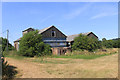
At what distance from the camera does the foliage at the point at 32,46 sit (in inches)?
926

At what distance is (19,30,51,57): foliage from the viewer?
23530mm

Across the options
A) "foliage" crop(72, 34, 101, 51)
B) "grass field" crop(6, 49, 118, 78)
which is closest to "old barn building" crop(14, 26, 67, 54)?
"foliage" crop(72, 34, 101, 51)

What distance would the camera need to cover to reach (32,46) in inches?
958

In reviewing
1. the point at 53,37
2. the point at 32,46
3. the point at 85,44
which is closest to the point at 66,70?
the point at 32,46

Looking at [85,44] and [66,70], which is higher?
[85,44]

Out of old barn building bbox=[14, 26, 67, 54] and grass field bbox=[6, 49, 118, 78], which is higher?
old barn building bbox=[14, 26, 67, 54]

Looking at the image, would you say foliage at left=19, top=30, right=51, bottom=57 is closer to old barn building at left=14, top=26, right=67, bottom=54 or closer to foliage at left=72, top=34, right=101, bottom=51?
old barn building at left=14, top=26, right=67, bottom=54

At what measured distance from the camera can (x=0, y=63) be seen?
6938 millimetres

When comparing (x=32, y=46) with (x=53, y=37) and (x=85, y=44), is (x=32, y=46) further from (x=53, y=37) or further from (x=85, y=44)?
(x=85, y=44)

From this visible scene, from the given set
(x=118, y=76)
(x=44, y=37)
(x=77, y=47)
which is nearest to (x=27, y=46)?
(x=44, y=37)

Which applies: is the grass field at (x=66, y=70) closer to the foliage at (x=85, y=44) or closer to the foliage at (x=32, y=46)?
the foliage at (x=32, y=46)

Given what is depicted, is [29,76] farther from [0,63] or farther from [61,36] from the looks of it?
[61,36]

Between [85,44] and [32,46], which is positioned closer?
[32,46]

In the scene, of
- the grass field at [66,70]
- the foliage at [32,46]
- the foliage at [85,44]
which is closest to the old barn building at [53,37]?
the foliage at [85,44]
